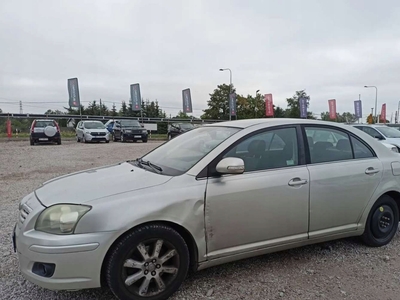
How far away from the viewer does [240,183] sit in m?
2.87

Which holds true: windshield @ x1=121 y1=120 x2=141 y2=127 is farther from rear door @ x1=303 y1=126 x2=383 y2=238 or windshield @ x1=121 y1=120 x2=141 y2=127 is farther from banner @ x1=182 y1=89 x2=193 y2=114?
rear door @ x1=303 y1=126 x2=383 y2=238

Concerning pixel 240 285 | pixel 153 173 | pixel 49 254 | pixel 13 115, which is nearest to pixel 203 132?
pixel 153 173

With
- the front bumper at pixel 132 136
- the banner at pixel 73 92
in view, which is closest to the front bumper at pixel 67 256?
the front bumper at pixel 132 136

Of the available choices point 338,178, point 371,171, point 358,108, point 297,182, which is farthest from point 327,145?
point 358,108

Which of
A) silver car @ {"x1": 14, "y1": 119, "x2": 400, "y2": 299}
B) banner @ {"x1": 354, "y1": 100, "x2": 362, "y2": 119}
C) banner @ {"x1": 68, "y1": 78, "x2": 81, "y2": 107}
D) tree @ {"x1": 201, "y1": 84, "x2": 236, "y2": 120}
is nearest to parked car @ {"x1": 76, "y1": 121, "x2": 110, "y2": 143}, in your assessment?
banner @ {"x1": 68, "y1": 78, "x2": 81, "y2": 107}

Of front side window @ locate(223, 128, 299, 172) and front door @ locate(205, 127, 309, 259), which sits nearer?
front door @ locate(205, 127, 309, 259)

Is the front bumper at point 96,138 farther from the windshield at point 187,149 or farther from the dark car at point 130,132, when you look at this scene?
the windshield at point 187,149

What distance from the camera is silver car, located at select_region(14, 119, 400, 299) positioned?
239 centimetres

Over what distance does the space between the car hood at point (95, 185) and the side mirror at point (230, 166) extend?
0.47 metres

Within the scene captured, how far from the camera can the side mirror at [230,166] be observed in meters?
2.76

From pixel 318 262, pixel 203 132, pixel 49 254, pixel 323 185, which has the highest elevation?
pixel 203 132

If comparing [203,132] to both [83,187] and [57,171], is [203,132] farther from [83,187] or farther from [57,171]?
[57,171]

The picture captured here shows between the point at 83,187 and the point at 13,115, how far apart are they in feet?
88.1

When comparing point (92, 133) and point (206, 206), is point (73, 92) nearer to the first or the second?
point (92, 133)
